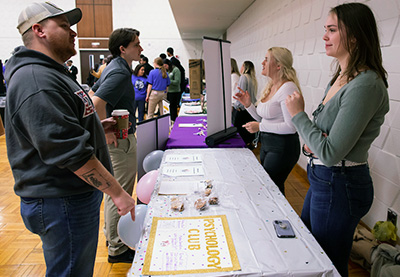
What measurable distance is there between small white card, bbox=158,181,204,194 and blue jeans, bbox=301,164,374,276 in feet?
1.90

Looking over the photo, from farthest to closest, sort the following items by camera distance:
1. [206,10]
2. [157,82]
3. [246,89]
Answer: [206,10] < [157,82] < [246,89]

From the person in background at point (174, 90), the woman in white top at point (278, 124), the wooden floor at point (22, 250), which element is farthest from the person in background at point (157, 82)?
the woman in white top at point (278, 124)

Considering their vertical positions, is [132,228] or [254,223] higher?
[254,223]

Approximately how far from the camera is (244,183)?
60.7 inches

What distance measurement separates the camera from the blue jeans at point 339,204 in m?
1.11

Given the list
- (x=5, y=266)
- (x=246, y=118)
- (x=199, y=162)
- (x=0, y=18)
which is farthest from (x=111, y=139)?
(x=0, y=18)

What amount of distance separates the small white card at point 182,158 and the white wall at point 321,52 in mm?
1346

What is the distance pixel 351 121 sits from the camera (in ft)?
3.24

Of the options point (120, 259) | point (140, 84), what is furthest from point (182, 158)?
point (140, 84)

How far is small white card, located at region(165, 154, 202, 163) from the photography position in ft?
6.16

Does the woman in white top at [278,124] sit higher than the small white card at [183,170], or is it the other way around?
the woman in white top at [278,124]

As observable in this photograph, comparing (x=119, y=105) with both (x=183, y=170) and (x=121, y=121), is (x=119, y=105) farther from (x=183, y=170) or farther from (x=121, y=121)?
(x=183, y=170)

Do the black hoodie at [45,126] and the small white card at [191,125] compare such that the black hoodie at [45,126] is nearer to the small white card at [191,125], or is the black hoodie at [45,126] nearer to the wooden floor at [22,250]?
the wooden floor at [22,250]

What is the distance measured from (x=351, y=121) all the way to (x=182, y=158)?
1.17 meters
